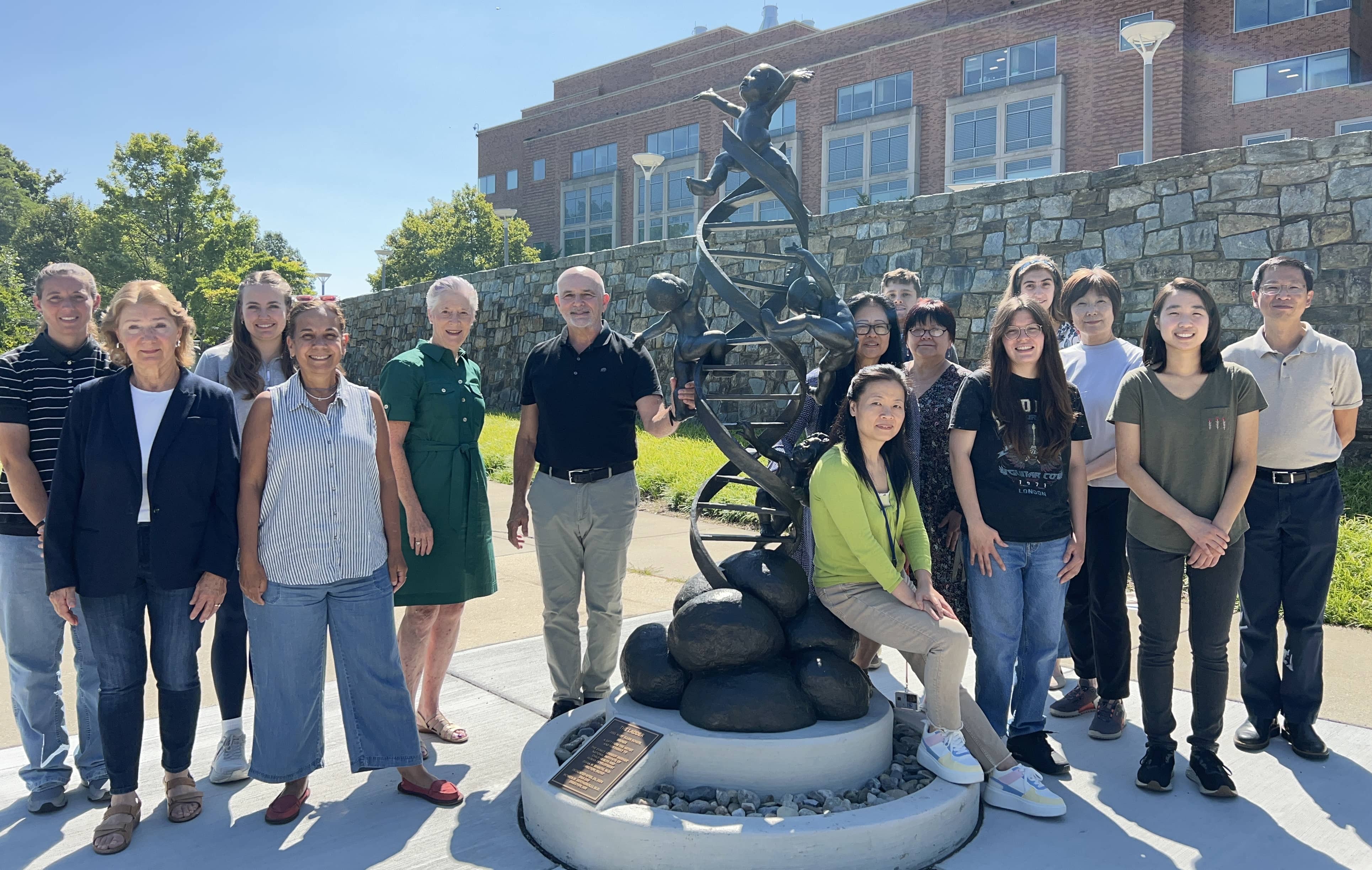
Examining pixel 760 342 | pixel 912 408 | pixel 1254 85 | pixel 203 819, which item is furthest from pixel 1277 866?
pixel 1254 85

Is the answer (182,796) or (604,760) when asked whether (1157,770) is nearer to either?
(604,760)

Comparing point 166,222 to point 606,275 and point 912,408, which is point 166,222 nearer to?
point 606,275

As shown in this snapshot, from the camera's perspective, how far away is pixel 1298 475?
143 inches

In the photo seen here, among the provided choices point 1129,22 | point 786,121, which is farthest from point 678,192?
point 1129,22

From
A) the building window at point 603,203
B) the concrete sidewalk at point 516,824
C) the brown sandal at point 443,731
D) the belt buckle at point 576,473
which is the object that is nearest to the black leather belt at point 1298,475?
the concrete sidewalk at point 516,824

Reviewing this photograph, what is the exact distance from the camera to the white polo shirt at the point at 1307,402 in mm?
3639

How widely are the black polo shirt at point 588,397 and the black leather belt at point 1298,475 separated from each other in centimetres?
242

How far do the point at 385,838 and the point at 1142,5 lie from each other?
28.6 meters

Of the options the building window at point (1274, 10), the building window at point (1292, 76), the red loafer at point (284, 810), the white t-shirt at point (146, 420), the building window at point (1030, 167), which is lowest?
the red loafer at point (284, 810)

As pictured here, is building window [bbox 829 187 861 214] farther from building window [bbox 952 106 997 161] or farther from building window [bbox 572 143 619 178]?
building window [bbox 572 143 619 178]

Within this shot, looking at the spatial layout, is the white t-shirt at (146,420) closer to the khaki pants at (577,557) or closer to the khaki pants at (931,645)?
the khaki pants at (577,557)

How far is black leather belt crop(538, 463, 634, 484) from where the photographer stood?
13.0ft

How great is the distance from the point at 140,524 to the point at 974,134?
95.6ft

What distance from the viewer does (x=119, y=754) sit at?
3.04 m
